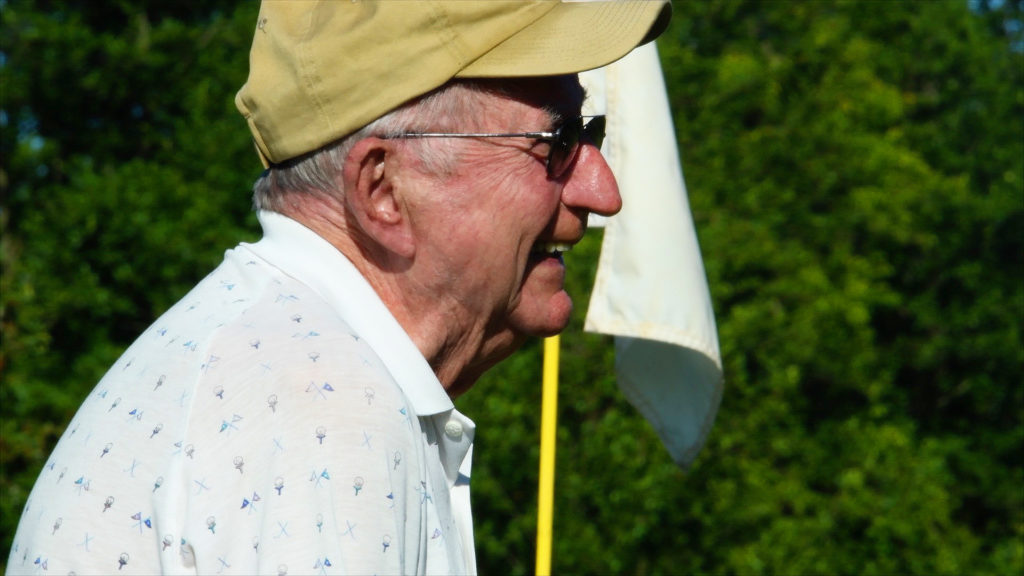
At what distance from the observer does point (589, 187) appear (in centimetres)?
188

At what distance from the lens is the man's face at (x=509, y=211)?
5.75 feet

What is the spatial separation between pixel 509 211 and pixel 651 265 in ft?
7.79

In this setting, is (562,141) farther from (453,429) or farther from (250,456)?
(250,456)

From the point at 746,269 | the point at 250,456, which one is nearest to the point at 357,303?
the point at 250,456

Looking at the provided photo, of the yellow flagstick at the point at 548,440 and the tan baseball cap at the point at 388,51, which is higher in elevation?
the tan baseball cap at the point at 388,51

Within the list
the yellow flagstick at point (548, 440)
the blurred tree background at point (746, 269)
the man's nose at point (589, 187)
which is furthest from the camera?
the blurred tree background at point (746, 269)

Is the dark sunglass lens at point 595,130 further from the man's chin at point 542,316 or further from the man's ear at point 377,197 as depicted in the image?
the man's ear at point 377,197

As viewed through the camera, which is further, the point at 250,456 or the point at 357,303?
the point at 357,303

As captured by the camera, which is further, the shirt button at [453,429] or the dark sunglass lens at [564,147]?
the dark sunglass lens at [564,147]

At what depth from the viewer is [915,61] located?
49.2ft

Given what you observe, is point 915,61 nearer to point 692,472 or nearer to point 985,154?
point 985,154

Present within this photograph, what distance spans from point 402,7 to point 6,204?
252 inches

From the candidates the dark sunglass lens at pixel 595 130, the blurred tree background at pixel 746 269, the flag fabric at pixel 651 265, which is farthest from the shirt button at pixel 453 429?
the blurred tree background at pixel 746 269

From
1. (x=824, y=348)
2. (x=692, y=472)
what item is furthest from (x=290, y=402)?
(x=824, y=348)
